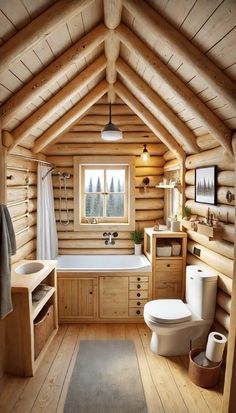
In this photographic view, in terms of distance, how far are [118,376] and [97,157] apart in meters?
3.10

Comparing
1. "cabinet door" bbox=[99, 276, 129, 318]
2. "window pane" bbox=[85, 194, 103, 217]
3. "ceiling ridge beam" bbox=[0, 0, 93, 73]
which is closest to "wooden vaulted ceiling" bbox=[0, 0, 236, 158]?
"ceiling ridge beam" bbox=[0, 0, 93, 73]

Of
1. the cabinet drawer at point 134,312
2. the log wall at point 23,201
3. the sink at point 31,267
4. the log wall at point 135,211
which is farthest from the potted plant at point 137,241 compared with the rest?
the sink at point 31,267

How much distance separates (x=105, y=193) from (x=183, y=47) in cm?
282

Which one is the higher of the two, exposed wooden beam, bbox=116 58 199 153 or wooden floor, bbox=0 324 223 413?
exposed wooden beam, bbox=116 58 199 153

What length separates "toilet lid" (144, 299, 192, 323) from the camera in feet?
8.92

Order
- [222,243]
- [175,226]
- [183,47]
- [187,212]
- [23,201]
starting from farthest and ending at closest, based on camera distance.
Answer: [175,226], [187,212], [23,201], [222,243], [183,47]

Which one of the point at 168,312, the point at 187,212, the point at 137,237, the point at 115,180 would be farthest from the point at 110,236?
the point at 168,312

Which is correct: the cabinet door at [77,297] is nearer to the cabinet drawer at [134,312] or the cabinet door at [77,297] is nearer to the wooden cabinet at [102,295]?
the wooden cabinet at [102,295]

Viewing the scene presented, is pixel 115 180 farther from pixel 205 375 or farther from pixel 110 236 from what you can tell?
pixel 205 375

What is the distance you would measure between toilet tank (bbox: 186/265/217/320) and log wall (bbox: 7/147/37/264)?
2.14m

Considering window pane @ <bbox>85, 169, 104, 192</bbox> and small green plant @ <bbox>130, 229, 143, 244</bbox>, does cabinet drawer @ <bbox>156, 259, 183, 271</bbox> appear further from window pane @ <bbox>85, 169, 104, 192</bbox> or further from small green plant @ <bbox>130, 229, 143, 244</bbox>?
window pane @ <bbox>85, 169, 104, 192</bbox>

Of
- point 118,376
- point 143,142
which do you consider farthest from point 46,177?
point 118,376

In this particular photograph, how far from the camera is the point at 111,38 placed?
2568 millimetres

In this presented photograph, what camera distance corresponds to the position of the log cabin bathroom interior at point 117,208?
206cm
